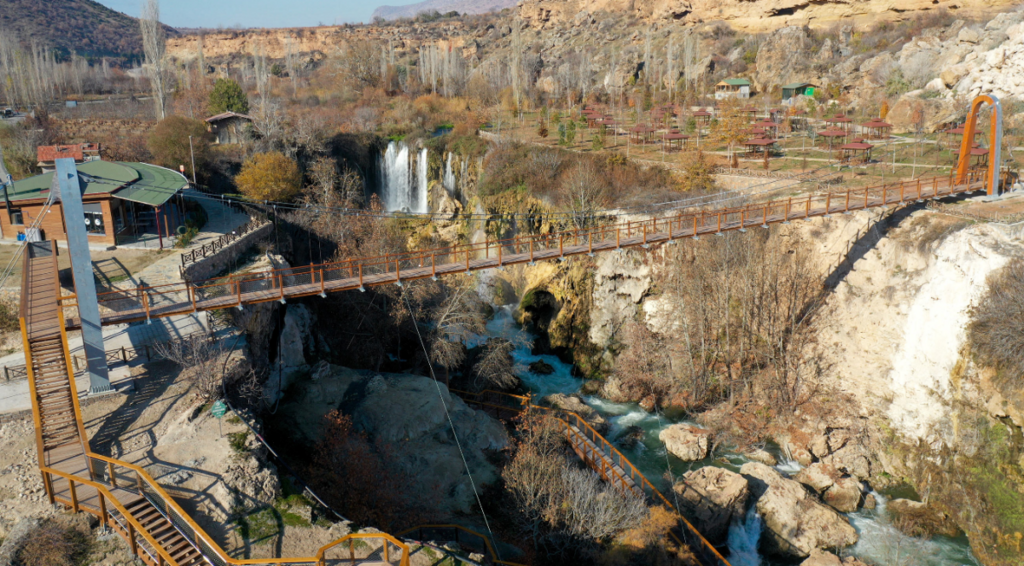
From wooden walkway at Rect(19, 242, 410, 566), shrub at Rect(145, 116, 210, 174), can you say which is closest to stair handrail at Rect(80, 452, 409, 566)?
wooden walkway at Rect(19, 242, 410, 566)

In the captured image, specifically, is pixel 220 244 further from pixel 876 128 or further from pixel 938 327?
pixel 876 128

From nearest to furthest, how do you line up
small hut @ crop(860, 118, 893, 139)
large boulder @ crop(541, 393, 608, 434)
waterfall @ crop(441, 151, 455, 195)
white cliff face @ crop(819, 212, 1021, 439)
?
white cliff face @ crop(819, 212, 1021, 439) < large boulder @ crop(541, 393, 608, 434) < small hut @ crop(860, 118, 893, 139) < waterfall @ crop(441, 151, 455, 195)

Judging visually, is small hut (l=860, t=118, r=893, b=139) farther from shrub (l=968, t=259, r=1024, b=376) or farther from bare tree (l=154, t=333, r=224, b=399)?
bare tree (l=154, t=333, r=224, b=399)

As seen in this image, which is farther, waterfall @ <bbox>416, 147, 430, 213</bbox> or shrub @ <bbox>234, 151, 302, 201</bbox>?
waterfall @ <bbox>416, 147, 430, 213</bbox>

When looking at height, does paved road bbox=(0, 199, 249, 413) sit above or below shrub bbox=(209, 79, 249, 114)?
below

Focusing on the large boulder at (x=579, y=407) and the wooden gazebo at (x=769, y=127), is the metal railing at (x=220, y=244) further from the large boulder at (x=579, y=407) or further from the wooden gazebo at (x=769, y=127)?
the wooden gazebo at (x=769, y=127)

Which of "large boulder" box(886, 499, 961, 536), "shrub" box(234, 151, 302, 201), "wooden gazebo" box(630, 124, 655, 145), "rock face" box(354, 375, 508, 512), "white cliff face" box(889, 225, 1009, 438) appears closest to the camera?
"large boulder" box(886, 499, 961, 536)

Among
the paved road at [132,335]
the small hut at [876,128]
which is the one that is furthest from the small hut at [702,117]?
the paved road at [132,335]
